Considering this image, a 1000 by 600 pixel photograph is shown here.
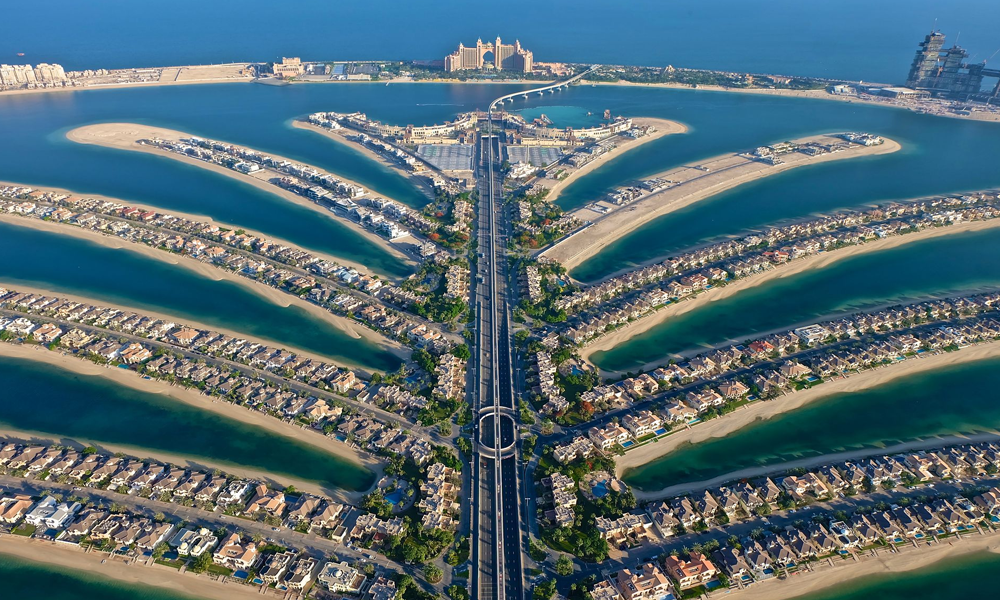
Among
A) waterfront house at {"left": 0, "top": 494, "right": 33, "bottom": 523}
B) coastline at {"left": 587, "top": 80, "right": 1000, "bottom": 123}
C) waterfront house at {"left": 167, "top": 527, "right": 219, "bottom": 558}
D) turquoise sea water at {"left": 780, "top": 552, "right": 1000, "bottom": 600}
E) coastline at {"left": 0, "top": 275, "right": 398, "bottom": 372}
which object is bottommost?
turquoise sea water at {"left": 780, "top": 552, "right": 1000, "bottom": 600}

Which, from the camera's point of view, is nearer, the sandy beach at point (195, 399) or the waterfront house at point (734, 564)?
the waterfront house at point (734, 564)

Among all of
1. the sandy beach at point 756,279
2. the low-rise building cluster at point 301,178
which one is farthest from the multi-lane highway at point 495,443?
the low-rise building cluster at point 301,178

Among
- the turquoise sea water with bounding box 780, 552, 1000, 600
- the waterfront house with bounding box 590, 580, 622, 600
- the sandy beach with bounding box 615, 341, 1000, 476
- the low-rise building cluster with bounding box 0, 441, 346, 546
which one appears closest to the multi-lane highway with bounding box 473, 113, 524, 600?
the waterfront house with bounding box 590, 580, 622, 600

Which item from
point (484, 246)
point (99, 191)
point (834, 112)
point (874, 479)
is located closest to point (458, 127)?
point (484, 246)

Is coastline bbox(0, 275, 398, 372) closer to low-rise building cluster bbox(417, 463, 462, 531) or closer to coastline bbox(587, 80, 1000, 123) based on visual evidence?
low-rise building cluster bbox(417, 463, 462, 531)

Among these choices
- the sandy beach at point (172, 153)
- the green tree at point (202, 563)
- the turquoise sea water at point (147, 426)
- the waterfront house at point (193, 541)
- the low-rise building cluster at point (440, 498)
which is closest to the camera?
the green tree at point (202, 563)

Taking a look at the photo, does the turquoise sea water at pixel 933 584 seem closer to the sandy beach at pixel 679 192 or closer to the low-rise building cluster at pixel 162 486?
the low-rise building cluster at pixel 162 486
